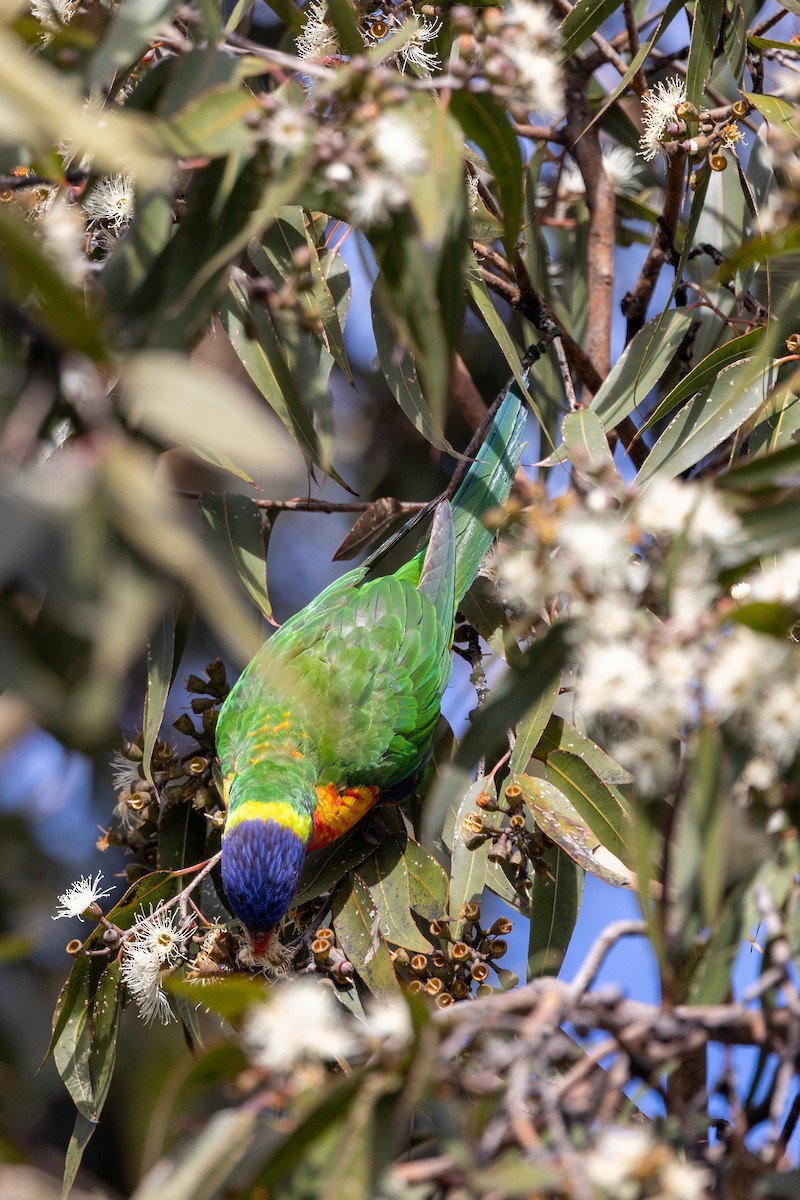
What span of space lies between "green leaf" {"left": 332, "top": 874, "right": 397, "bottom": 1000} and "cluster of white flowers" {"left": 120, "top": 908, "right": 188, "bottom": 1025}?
252mm

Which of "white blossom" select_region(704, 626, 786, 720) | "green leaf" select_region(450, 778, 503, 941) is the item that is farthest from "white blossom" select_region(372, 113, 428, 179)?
"green leaf" select_region(450, 778, 503, 941)

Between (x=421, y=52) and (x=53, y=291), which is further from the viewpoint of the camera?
(x=421, y=52)

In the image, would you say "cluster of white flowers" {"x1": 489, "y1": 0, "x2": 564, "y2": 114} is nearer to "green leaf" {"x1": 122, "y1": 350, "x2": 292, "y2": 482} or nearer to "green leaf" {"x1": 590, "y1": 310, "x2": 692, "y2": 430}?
"green leaf" {"x1": 122, "y1": 350, "x2": 292, "y2": 482}

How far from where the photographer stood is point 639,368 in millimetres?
1927

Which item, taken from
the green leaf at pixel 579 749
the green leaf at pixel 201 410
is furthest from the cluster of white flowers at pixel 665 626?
the green leaf at pixel 579 749

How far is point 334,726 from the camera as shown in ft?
7.08

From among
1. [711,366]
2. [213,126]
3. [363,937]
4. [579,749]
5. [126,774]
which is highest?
[213,126]

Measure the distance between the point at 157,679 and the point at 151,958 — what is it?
41 cm

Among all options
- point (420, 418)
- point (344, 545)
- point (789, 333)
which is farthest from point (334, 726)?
point (789, 333)

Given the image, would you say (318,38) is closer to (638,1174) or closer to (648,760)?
(648,760)

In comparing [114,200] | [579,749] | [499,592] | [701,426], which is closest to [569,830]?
[579,749]

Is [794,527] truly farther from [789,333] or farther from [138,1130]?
[138,1130]

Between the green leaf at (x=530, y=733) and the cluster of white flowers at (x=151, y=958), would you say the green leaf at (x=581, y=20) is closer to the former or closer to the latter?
the green leaf at (x=530, y=733)

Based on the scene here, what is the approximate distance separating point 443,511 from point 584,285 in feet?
2.08
